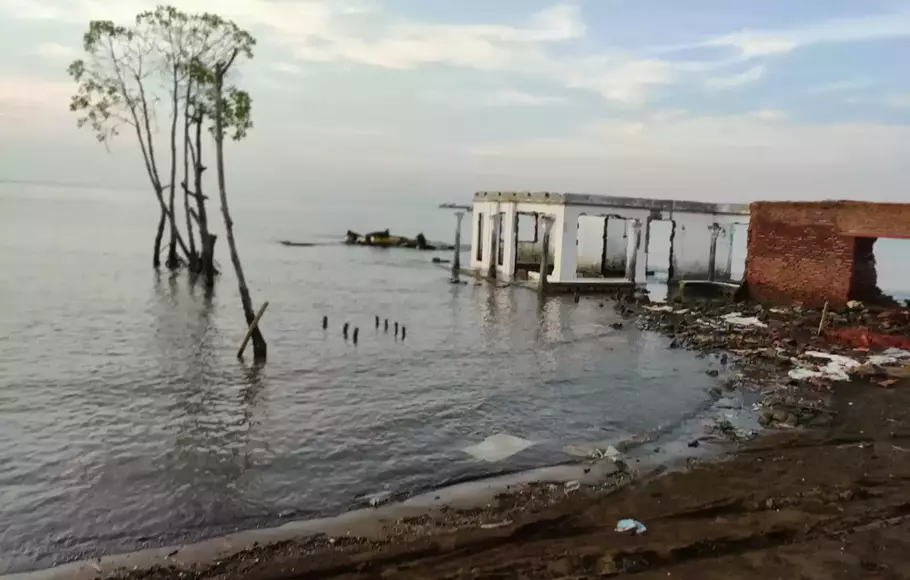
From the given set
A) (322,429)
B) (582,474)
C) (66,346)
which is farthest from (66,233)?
(582,474)

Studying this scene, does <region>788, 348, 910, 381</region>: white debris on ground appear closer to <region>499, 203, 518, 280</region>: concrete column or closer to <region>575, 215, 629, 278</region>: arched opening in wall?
<region>499, 203, 518, 280</region>: concrete column

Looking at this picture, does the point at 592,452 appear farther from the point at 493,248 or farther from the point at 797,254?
the point at 493,248

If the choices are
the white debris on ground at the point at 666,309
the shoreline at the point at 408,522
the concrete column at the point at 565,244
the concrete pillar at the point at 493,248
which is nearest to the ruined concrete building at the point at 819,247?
the white debris on ground at the point at 666,309

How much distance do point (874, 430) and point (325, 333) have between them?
16.5 meters

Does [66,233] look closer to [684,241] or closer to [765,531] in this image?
[684,241]

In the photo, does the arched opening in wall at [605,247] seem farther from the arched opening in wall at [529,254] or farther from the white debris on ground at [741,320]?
the white debris on ground at [741,320]

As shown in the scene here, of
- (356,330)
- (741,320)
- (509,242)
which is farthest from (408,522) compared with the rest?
(509,242)

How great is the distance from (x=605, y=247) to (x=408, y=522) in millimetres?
30082

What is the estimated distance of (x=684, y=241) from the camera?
35.3 meters

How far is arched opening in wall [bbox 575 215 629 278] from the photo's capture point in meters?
37.5

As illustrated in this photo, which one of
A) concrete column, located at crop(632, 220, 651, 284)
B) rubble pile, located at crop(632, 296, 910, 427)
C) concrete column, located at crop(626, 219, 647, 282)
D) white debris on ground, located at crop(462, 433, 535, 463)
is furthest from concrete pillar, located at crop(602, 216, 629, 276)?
white debris on ground, located at crop(462, 433, 535, 463)

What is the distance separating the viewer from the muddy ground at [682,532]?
24.4 ft

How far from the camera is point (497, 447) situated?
501 inches

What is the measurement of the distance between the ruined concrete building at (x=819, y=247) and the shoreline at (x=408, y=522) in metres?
13.9
